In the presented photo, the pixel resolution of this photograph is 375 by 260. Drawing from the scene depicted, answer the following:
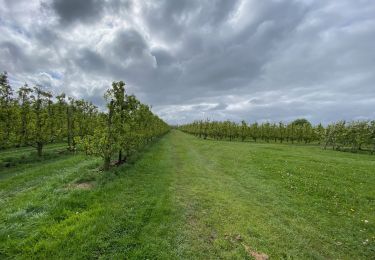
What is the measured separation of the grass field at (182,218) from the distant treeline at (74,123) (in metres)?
2.45

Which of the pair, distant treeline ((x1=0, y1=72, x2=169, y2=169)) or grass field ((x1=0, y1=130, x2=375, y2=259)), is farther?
distant treeline ((x1=0, y1=72, x2=169, y2=169))

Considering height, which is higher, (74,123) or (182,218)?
(74,123)

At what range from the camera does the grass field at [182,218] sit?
662 centimetres

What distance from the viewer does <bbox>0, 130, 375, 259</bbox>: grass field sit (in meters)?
6.62

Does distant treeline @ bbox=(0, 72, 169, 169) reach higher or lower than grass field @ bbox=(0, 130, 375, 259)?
higher

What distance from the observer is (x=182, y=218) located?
8758mm

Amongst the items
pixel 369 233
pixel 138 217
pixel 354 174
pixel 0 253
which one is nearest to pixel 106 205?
pixel 138 217

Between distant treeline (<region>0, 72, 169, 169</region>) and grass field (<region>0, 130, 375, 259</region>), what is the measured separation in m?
2.45

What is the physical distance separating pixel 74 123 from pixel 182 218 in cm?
2967

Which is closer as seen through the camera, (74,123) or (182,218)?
(182,218)

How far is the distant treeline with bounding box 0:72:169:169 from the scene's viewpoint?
1577 centimetres

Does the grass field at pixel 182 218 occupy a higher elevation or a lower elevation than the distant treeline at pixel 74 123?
lower

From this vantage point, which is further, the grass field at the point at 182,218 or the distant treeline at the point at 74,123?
the distant treeline at the point at 74,123

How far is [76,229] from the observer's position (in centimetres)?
712
